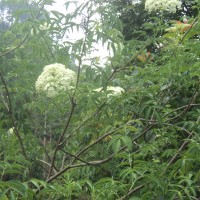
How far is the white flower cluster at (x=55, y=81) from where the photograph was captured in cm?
249

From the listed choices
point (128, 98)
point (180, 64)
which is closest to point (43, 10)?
point (128, 98)

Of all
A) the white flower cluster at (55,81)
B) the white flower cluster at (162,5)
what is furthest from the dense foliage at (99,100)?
the white flower cluster at (162,5)

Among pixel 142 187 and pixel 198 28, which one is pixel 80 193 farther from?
pixel 198 28

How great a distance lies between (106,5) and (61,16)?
30 centimetres

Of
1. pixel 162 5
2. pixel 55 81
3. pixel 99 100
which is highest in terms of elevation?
pixel 162 5

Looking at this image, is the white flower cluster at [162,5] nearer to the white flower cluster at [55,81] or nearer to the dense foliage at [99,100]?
the dense foliage at [99,100]

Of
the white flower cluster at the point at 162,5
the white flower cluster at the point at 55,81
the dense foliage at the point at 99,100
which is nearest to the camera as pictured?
the dense foliage at the point at 99,100

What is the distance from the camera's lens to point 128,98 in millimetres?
2508

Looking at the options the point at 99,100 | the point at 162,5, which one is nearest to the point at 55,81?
the point at 99,100

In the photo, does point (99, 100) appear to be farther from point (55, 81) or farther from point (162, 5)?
point (162, 5)

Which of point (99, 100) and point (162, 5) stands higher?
point (162, 5)

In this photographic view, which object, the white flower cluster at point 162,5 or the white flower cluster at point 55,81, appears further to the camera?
the white flower cluster at point 162,5

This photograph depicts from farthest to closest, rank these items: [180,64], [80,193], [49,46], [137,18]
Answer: [137,18] < [49,46] < [180,64] < [80,193]

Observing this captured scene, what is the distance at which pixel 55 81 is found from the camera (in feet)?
8.24
